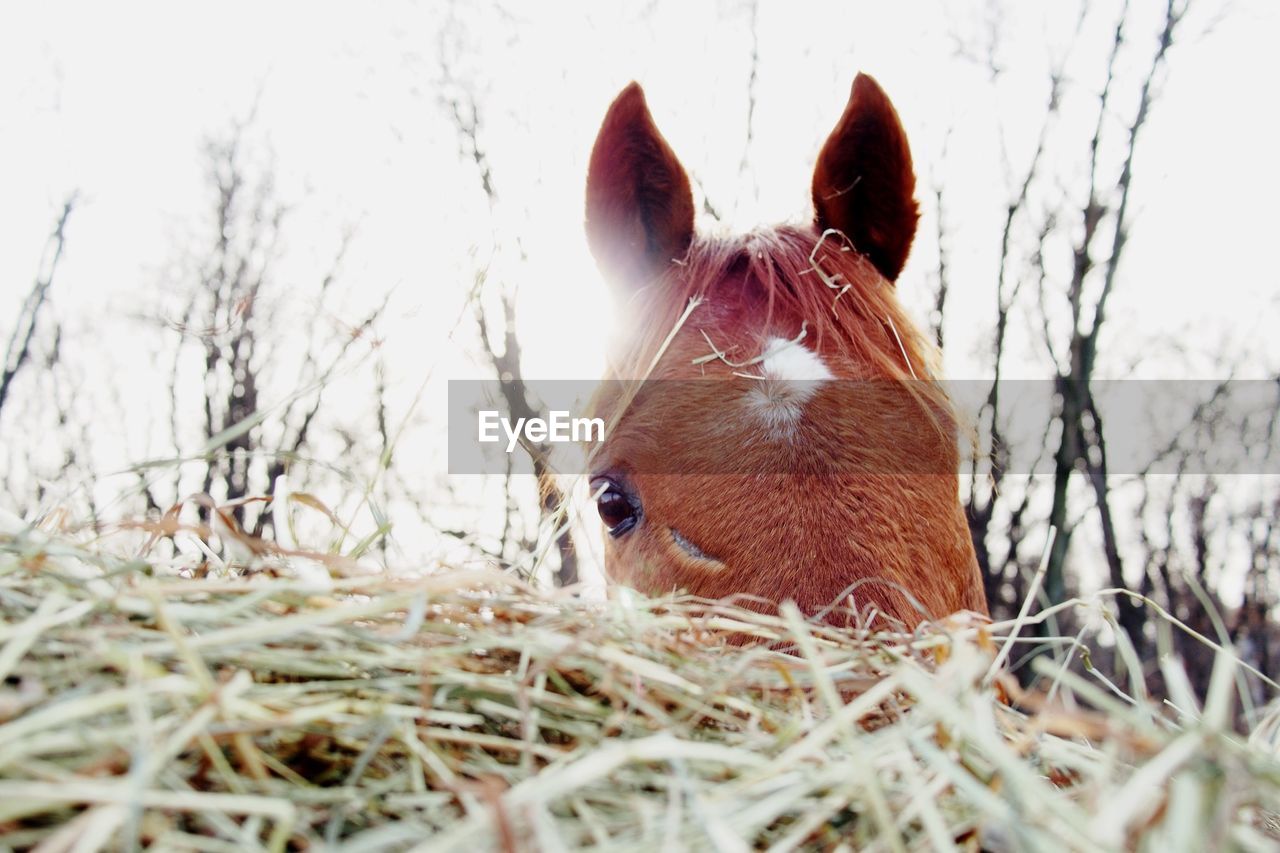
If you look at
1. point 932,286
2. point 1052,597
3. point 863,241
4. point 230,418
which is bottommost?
point 1052,597

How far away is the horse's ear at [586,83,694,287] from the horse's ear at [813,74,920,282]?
0.40m

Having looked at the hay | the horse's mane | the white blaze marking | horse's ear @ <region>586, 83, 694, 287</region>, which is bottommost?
the hay

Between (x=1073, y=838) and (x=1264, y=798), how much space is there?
6.4 inches

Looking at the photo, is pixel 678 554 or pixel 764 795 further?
pixel 678 554

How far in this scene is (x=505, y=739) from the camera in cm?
68

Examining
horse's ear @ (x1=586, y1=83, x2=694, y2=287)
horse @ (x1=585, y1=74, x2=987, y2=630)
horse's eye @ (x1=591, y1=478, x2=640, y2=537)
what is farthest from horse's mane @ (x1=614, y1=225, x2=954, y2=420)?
horse's eye @ (x1=591, y1=478, x2=640, y2=537)

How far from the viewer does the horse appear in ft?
4.87

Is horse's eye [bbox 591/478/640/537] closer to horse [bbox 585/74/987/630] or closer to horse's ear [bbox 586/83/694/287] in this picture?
horse [bbox 585/74/987/630]

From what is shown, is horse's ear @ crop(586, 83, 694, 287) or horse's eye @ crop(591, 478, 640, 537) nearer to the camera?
horse's eye @ crop(591, 478, 640, 537)

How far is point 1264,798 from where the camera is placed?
55 cm

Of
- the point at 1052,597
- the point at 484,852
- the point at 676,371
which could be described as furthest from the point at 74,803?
the point at 1052,597

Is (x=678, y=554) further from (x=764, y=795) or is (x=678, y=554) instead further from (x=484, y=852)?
(x=484, y=852)

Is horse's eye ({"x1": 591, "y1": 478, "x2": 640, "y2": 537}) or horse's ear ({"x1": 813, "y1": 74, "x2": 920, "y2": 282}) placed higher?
horse's ear ({"x1": 813, "y1": 74, "x2": 920, "y2": 282})

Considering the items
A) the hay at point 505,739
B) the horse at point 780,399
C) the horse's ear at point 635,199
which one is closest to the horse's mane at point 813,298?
the horse at point 780,399
